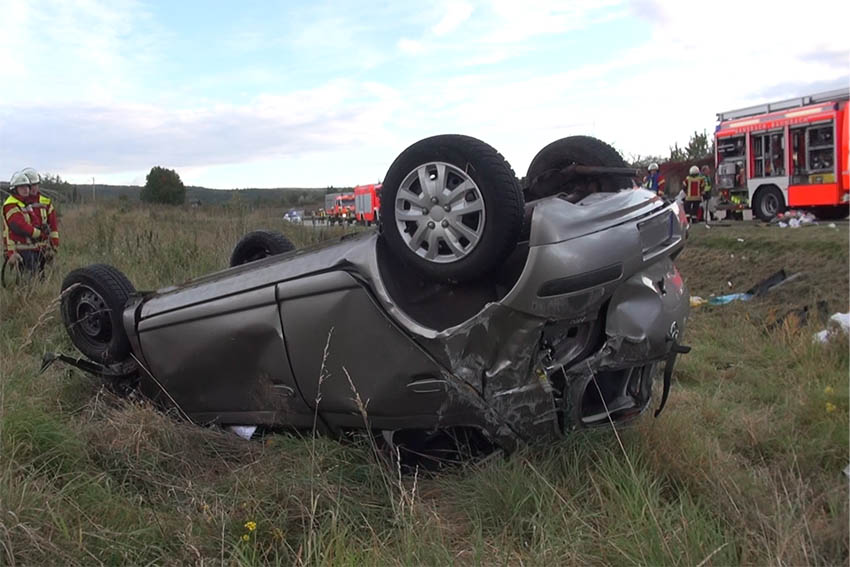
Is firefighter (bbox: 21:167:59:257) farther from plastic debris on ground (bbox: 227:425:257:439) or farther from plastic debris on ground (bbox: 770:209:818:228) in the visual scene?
plastic debris on ground (bbox: 770:209:818:228)

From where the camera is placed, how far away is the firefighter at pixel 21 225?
737cm

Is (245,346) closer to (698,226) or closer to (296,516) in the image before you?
(296,516)

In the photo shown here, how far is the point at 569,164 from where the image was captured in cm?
317

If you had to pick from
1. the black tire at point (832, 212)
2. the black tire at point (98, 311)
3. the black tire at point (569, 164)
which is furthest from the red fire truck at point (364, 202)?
the black tire at point (569, 164)

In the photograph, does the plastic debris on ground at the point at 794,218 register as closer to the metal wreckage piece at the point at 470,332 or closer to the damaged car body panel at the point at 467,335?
the metal wreckage piece at the point at 470,332

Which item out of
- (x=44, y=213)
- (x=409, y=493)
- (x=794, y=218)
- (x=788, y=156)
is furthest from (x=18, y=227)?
(x=788, y=156)

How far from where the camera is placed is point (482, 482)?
8.02ft

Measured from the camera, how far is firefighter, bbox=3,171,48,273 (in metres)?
7.37

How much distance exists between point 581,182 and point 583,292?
2.98 feet

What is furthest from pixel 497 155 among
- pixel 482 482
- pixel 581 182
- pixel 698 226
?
pixel 698 226

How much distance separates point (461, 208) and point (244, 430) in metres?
1.42

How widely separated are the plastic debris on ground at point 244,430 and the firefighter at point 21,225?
5.31 metres

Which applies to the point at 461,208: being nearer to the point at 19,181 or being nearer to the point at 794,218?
the point at 19,181

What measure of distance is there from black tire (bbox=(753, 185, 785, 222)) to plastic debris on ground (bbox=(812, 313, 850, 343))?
12.3 metres
